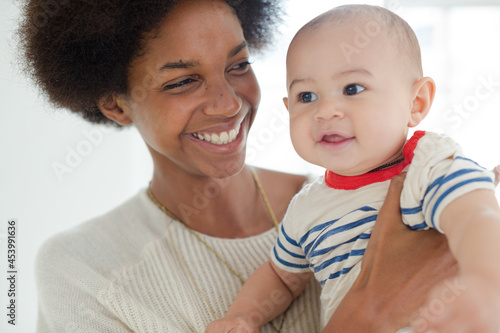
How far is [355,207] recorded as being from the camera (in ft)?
3.39

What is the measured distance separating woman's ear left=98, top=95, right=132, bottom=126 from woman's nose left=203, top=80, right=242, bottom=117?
1.20ft

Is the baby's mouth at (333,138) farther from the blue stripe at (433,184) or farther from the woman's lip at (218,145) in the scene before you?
the woman's lip at (218,145)

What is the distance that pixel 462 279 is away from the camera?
669mm

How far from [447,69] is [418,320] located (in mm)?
2519

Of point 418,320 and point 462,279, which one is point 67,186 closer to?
point 418,320

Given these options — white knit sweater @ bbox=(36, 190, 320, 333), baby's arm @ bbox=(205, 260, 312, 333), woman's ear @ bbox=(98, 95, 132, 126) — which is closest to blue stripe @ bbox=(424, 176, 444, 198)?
baby's arm @ bbox=(205, 260, 312, 333)

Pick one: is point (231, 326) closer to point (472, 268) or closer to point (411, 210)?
point (411, 210)

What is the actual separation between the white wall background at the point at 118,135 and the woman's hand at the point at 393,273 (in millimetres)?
1232

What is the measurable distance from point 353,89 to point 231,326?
57 centimetres

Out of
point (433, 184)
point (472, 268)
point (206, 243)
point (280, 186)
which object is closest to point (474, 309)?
point (472, 268)

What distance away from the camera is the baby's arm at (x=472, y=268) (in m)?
0.61

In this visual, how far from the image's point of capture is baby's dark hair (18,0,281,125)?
1.37 m

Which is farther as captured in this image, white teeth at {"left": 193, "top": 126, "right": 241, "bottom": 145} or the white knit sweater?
white teeth at {"left": 193, "top": 126, "right": 241, "bottom": 145}

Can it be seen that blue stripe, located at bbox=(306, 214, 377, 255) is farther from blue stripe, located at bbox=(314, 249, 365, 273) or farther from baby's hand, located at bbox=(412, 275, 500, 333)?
baby's hand, located at bbox=(412, 275, 500, 333)
